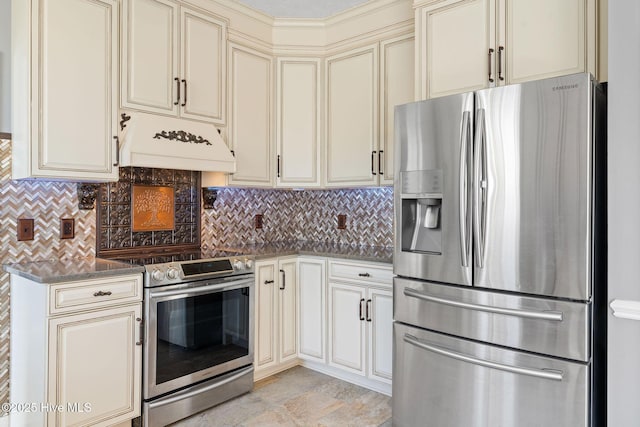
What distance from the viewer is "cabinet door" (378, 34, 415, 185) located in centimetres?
291

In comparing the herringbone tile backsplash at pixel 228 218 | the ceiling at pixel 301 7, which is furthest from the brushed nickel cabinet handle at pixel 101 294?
the ceiling at pixel 301 7

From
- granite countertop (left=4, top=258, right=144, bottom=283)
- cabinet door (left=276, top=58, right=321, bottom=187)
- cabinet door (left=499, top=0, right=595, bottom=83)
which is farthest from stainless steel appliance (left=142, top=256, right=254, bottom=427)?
cabinet door (left=499, top=0, right=595, bottom=83)

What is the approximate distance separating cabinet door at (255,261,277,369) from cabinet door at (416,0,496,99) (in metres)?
1.57

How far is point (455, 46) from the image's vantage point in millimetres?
2412

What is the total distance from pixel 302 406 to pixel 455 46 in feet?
7.76

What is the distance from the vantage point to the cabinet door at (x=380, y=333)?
2.73 metres

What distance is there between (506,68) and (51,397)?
280cm

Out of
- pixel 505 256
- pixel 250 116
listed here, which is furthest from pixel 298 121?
pixel 505 256

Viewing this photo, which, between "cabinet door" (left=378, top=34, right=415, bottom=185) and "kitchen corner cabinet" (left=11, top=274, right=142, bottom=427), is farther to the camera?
"cabinet door" (left=378, top=34, right=415, bottom=185)

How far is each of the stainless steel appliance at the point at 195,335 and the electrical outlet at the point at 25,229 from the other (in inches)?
29.4

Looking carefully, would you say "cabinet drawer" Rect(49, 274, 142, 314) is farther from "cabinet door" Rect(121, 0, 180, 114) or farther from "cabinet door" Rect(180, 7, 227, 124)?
"cabinet door" Rect(180, 7, 227, 124)

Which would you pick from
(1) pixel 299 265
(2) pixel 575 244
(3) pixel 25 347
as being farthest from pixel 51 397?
(2) pixel 575 244

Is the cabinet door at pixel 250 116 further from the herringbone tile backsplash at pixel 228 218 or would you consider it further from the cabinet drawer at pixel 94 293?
the cabinet drawer at pixel 94 293

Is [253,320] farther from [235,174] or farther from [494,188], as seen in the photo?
[494,188]
